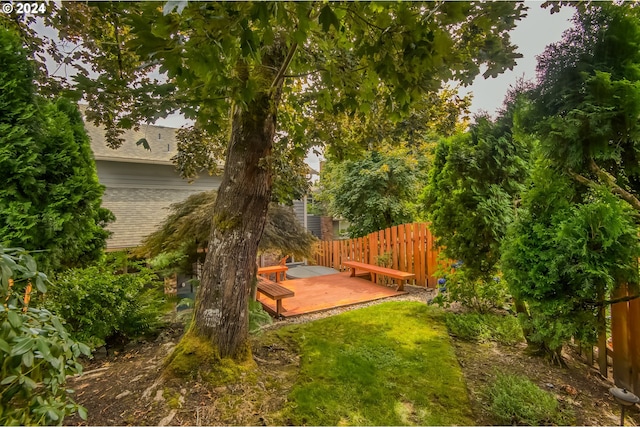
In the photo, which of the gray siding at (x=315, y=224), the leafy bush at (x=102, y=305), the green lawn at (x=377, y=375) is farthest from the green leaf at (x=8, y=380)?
the gray siding at (x=315, y=224)

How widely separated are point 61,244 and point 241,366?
2.56 metres

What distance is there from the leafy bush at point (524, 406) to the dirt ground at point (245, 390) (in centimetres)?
12

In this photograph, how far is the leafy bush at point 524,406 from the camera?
2.09 m

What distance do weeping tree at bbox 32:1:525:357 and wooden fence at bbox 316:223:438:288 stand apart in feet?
13.4

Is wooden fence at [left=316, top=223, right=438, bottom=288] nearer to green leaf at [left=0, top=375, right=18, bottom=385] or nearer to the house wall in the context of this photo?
green leaf at [left=0, top=375, right=18, bottom=385]

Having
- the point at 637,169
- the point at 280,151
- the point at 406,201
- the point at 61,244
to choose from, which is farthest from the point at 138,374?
the point at 406,201

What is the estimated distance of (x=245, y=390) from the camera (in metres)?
Result: 2.41

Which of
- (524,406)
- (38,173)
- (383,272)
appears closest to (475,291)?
(524,406)

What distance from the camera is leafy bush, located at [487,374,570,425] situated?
6.85ft

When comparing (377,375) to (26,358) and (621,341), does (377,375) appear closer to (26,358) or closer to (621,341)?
(621,341)

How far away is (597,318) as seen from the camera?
245cm

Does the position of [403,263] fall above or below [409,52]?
below

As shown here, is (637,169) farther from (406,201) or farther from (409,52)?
(406,201)

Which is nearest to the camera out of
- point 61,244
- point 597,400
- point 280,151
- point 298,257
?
point 597,400
